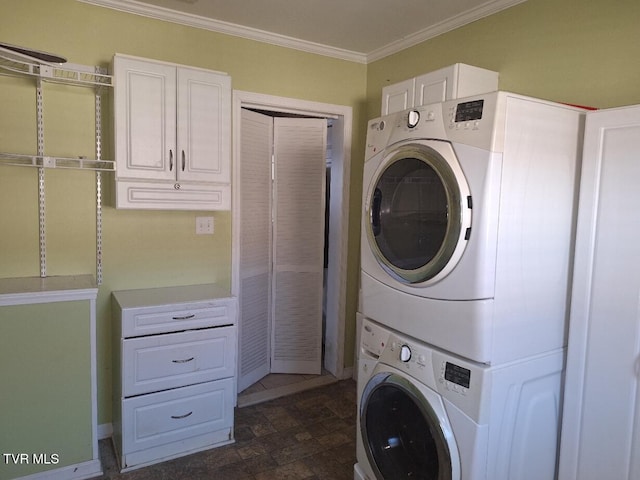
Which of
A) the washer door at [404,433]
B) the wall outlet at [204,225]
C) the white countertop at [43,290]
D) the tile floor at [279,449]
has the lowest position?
the tile floor at [279,449]

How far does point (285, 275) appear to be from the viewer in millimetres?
3404

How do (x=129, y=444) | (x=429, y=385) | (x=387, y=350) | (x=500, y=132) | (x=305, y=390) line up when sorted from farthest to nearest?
(x=305, y=390)
(x=129, y=444)
(x=387, y=350)
(x=429, y=385)
(x=500, y=132)

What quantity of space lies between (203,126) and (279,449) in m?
1.86

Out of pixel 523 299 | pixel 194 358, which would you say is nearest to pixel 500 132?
pixel 523 299

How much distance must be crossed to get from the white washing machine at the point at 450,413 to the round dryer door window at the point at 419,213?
12.6 inches

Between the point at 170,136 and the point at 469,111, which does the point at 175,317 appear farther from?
the point at 469,111

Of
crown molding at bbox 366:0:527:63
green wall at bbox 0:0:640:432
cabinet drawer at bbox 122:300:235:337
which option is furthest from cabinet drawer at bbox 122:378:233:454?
crown molding at bbox 366:0:527:63

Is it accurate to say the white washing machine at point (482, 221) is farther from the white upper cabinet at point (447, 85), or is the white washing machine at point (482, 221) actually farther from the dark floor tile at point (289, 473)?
the dark floor tile at point (289, 473)

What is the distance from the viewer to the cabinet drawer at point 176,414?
2.23 meters

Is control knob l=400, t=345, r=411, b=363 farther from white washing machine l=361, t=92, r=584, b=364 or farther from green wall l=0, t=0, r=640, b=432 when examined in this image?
green wall l=0, t=0, r=640, b=432

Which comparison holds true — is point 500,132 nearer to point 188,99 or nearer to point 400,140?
point 400,140

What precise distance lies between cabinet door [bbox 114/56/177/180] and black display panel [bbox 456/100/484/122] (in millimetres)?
1525

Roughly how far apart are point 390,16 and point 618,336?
80.0 inches

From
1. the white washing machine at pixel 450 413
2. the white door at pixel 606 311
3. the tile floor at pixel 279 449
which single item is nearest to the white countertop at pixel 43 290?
the tile floor at pixel 279 449
